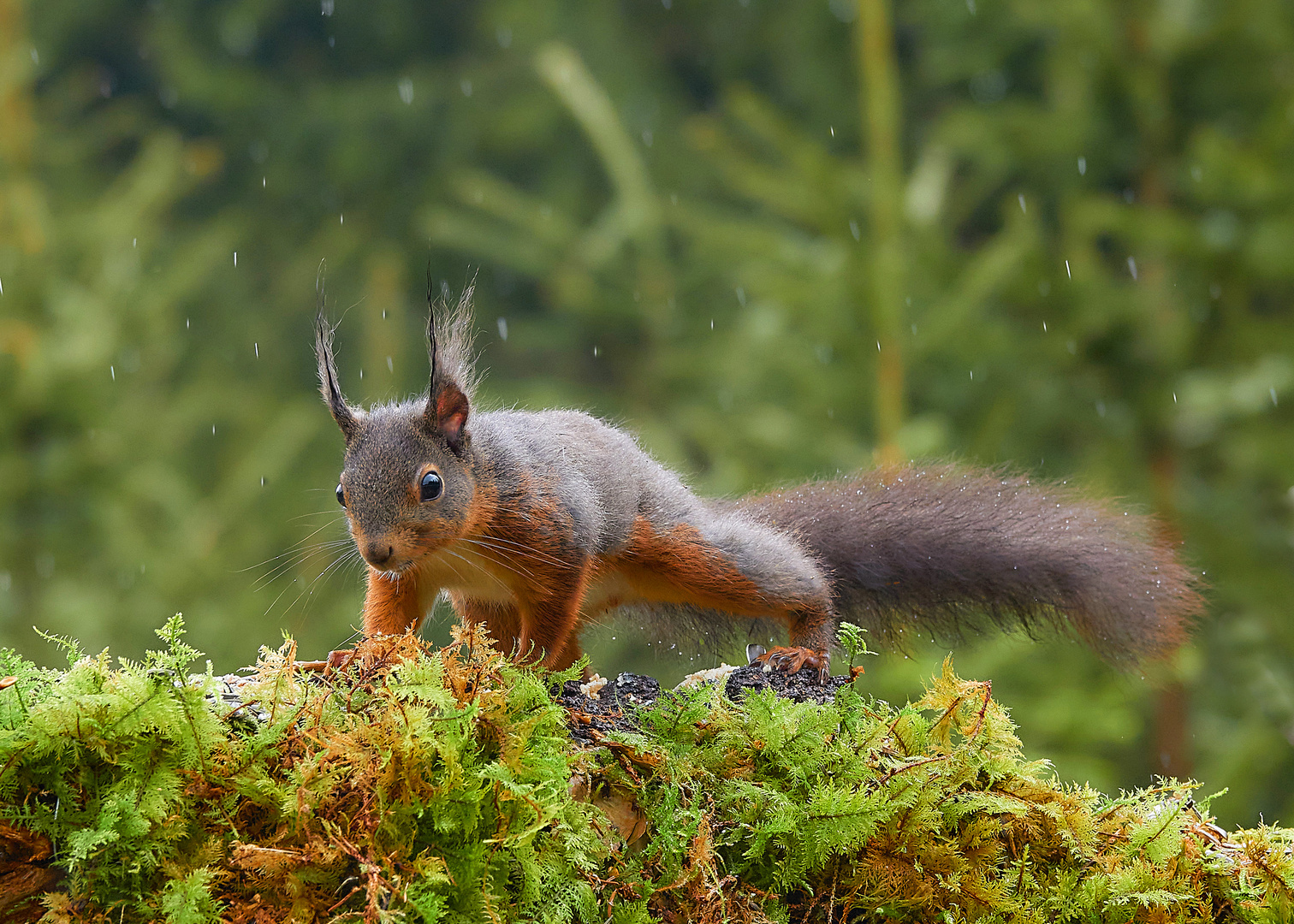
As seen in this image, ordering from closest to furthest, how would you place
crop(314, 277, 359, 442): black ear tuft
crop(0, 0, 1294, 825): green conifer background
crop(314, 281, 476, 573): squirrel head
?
crop(314, 281, 476, 573): squirrel head, crop(314, 277, 359, 442): black ear tuft, crop(0, 0, 1294, 825): green conifer background

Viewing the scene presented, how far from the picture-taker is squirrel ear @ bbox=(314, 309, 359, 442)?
257 cm

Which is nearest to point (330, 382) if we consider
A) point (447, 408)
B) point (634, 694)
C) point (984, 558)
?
point (447, 408)

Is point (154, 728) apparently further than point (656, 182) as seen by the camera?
No

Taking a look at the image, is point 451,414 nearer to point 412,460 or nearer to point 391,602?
point 412,460

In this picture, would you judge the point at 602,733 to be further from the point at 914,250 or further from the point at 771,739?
the point at 914,250

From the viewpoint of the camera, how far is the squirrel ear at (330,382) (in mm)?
2570

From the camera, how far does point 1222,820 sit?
260 inches

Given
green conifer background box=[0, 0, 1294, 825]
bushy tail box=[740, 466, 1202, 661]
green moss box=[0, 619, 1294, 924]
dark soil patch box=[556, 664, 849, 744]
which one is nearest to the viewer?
green moss box=[0, 619, 1294, 924]

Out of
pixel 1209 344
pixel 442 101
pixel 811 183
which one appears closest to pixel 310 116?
pixel 442 101

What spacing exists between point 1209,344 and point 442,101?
8.74 m

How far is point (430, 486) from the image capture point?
250cm

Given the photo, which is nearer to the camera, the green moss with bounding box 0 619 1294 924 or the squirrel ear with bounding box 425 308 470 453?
the green moss with bounding box 0 619 1294 924

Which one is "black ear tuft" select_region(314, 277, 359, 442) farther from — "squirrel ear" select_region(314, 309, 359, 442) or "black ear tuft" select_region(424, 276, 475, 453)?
"black ear tuft" select_region(424, 276, 475, 453)

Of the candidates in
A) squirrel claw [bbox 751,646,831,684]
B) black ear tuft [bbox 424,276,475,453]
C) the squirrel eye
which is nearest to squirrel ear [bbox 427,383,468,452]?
black ear tuft [bbox 424,276,475,453]
